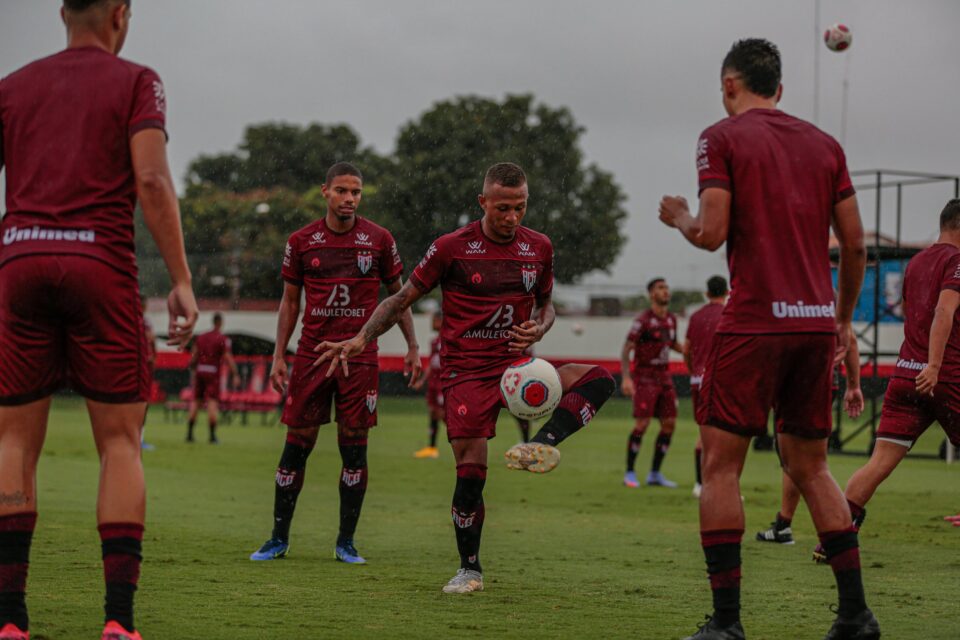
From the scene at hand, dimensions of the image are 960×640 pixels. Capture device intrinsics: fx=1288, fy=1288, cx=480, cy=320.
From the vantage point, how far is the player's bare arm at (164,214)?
4898 mm

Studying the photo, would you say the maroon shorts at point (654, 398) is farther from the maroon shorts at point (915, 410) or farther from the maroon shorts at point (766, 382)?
the maroon shorts at point (766, 382)

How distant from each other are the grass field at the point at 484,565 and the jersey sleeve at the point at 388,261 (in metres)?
1.94

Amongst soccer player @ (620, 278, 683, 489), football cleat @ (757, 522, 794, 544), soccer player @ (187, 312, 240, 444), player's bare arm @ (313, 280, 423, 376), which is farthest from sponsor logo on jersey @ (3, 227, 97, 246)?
soccer player @ (187, 312, 240, 444)

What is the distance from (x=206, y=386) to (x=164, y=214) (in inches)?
836

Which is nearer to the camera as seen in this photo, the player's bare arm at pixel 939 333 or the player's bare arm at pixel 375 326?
the player's bare arm at pixel 375 326

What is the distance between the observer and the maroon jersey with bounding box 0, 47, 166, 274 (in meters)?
4.91

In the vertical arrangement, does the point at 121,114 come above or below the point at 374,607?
above

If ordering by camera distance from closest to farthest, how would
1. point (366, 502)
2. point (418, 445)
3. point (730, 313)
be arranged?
point (730, 313)
point (366, 502)
point (418, 445)

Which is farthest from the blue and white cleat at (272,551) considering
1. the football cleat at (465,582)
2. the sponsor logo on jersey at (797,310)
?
the sponsor logo on jersey at (797,310)

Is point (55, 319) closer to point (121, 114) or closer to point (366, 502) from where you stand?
point (121, 114)

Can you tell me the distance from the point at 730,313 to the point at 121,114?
263 cm

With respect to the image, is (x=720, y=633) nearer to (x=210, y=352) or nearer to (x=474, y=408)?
(x=474, y=408)

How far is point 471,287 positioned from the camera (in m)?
7.66

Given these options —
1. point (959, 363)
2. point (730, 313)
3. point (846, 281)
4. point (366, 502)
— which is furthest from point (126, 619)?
point (366, 502)
